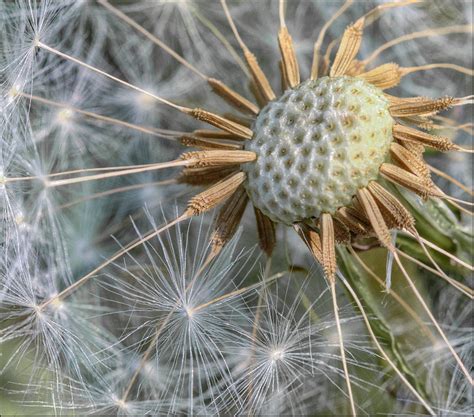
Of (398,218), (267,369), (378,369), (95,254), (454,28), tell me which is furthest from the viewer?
(454,28)

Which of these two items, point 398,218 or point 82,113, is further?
point 82,113

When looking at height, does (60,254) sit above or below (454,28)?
below

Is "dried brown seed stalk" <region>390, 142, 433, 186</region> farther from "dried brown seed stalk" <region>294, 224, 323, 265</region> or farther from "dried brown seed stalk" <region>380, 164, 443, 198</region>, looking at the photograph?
"dried brown seed stalk" <region>294, 224, 323, 265</region>

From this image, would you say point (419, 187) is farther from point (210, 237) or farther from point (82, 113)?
point (82, 113)

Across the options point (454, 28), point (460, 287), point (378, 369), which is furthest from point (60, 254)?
point (454, 28)

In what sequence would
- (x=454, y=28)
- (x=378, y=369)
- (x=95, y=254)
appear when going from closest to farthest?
(x=378, y=369), (x=95, y=254), (x=454, y=28)

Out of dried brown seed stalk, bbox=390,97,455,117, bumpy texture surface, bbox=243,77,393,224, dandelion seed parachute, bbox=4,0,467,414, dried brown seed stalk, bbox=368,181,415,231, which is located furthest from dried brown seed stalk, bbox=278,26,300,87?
dried brown seed stalk, bbox=368,181,415,231

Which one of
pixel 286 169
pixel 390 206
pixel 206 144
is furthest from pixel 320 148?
pixel 206 144

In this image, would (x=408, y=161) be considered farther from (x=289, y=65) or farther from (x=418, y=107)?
(x=289, y=65)
